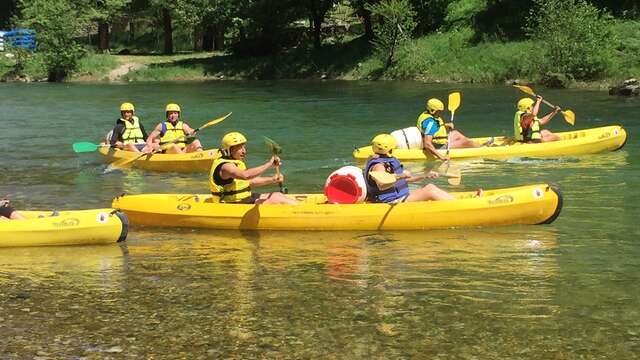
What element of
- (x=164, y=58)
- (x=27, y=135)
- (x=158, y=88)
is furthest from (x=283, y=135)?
(x=164, y=58)

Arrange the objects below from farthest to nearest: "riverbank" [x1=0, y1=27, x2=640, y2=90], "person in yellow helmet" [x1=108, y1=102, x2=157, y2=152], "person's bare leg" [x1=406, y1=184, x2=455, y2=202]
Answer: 1. "riverbank" [x1=0, y1=27, x2=640, y2=90]
2. "person in yellow helmet" [x1=108, y1=102, x2=157, y2=152]
3. "person's bare leg" [x1=406, y1=184, x2=455, y2=202]

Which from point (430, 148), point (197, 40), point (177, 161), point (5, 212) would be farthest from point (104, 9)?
point (5, 212)

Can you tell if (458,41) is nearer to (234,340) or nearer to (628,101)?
(628,101)

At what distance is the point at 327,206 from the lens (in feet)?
29.5

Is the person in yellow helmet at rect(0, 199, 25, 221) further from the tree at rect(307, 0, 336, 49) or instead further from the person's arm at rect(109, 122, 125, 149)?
the tree at rect(307, 0, 336, 49)

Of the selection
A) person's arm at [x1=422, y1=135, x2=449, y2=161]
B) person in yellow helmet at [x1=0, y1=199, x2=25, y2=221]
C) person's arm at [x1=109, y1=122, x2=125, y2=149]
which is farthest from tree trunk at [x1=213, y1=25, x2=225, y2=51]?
person in yellow helmet at [x1=0, y1=199, x2=25, y2=221]

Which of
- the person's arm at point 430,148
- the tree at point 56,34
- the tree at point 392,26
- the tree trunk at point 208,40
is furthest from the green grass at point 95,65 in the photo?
the person's arm at point 430,148

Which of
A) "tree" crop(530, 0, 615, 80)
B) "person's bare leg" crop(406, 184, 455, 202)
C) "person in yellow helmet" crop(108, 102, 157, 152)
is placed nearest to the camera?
"person's bare leg" crop(406, 184, 455, 202)

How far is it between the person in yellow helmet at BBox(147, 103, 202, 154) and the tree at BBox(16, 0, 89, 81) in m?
26.1

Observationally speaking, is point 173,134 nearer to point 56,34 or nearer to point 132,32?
point 56,34

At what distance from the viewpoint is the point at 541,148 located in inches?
550

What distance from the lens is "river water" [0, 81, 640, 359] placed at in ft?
18.9

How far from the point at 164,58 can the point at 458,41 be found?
15493 millimetres

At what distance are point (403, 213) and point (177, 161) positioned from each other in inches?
223
